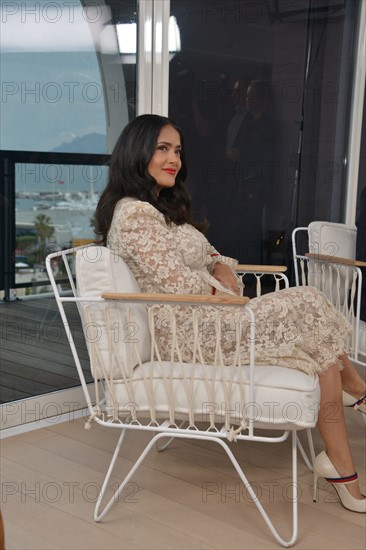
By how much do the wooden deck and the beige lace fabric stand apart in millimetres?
770

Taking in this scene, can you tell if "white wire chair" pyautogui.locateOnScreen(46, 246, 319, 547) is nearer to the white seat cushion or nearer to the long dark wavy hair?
the white seat cushion

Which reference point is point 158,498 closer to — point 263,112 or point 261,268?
point 261,268

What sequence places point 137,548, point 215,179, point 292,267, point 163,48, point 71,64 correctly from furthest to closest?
point 292,267, point 215,179, point 163,48, point 71,64, point 137,548

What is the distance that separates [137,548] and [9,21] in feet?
6.37

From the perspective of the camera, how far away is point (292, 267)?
179 inches

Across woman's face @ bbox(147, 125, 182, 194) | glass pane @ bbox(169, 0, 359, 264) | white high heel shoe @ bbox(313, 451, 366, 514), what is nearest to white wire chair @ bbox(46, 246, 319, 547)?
white high heel shoe @ bbox(313, 451, 366, 514)

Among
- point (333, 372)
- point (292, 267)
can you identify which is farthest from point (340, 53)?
point (333, 372)

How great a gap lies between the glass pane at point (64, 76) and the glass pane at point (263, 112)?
36 cm

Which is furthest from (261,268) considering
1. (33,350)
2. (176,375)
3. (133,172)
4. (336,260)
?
(33,350)

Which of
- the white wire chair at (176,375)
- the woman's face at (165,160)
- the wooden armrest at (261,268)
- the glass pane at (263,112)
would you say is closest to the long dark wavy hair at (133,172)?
the woman's face at (165,160)

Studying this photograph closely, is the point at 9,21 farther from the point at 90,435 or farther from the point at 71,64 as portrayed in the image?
the point at 90,435

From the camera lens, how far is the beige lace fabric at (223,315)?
2.28 m

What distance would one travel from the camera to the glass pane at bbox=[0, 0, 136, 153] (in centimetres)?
281

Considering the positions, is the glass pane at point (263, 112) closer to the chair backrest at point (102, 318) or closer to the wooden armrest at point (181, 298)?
the chair backrest at point (102, 318)
